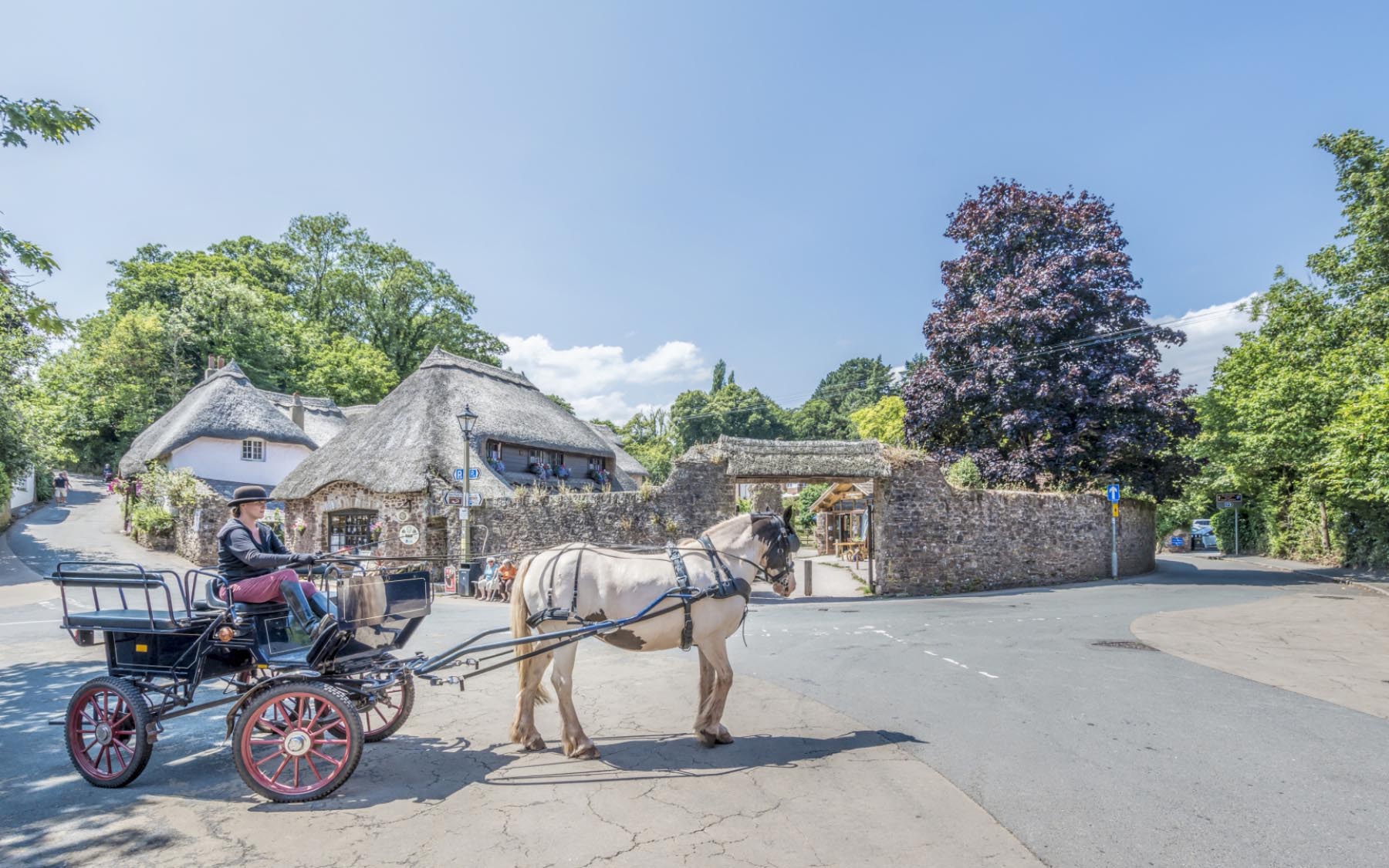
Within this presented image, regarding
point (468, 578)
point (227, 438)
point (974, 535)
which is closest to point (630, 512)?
point (468, 578)

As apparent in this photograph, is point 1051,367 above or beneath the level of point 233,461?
above

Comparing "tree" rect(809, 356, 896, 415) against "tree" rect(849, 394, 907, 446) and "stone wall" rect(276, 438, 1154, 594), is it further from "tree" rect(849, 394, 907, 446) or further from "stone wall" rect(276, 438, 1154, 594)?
"stone wall" rect(276, 438, 1154, 594)

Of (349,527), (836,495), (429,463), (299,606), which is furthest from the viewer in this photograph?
(836,495)

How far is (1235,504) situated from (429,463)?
37786 mm

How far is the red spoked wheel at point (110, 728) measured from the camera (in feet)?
15.5

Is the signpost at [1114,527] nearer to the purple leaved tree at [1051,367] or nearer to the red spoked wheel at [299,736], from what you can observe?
the purple leaved tree at [1051,367]

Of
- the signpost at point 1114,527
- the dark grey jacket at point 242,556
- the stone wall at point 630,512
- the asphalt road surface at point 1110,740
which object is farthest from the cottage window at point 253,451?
the signpost at point 1114,527

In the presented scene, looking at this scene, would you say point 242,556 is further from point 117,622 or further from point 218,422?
point 218,422

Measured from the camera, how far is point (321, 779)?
4.86 m

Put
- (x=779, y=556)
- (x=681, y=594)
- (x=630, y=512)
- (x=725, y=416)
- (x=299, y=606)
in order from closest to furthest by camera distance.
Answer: (x=299, y=606) → (x=681, y=594) → (x=779, y=556) → (x=630, y=512) → (x=725, y=416)

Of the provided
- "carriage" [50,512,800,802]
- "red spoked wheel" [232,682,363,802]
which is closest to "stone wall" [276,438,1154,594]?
"carriage" [50,512,800,802]

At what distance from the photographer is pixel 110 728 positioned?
4.86m

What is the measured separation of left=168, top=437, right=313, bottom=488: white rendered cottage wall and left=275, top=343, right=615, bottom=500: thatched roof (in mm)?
7650

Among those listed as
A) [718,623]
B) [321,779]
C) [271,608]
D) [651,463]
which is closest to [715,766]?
[718,623]
